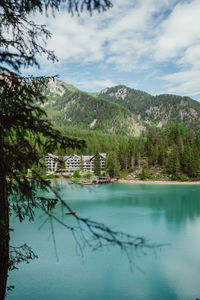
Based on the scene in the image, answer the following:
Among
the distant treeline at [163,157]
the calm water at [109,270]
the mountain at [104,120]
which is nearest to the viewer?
the calm water at [109,270]

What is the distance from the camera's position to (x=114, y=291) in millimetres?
11188

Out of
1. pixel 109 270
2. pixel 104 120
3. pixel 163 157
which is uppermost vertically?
pixel 104 120

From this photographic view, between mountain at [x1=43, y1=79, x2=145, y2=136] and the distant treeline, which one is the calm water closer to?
the distant treeline

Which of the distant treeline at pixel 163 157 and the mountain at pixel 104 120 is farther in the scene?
the mountain at pixel 104 120

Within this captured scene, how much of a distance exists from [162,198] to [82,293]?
90.2 feet

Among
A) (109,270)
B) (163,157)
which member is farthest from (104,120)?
(109,270)

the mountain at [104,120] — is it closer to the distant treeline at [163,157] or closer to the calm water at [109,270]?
the distant treeline at [163,157]

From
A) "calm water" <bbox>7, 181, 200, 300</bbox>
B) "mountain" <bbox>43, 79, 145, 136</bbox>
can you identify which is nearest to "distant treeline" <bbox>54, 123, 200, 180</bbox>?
"calm water" <bbox>7, 181, 200, 300</bbox>

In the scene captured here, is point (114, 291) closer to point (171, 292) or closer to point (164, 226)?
point (171, 292)

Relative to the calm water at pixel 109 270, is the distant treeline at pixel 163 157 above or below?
above

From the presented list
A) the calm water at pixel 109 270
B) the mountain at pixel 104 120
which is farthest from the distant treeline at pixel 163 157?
the mountain at pixel 104 120

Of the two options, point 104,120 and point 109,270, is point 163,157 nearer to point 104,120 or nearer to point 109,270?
point 109,270

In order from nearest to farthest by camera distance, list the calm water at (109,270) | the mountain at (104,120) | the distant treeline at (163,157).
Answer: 1. the calm water at (109,270)
2. the distant treeline at (163,157)
3. the mountain at (104,120)

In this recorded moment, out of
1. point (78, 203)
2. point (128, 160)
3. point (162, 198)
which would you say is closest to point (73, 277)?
point (78, 203)
